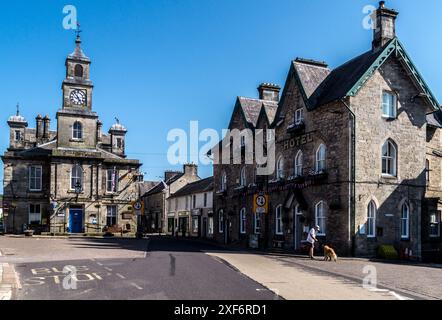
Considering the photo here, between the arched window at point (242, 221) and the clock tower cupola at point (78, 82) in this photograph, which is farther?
the clock tower cupola at point (78, 82)

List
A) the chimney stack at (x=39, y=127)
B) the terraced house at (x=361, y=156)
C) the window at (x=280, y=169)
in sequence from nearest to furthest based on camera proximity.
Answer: the terraced house at (x=361, y=156), the window at (x=280, y=169), the chimney stack at (x=39, y=127)

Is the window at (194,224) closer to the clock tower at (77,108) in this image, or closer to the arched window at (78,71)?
the clock tower at (77,108)

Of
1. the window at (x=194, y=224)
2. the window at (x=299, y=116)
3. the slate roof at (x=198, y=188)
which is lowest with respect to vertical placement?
the window at (x=194, y=224)

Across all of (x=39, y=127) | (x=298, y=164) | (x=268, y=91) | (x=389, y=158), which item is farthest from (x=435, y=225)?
(x=39, y=127)

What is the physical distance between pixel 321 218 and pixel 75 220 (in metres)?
27.5

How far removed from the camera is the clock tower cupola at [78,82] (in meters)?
49.5

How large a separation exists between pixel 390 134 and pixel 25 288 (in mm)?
20674

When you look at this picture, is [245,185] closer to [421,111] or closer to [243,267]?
[421,111]

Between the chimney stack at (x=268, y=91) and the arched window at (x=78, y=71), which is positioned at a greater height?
the arched window at (x=78, y=71)

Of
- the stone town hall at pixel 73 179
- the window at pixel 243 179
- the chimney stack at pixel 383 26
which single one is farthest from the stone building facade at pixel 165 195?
the chimney stack at pixel 383 26

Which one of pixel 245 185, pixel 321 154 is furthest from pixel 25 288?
pixel 245 185

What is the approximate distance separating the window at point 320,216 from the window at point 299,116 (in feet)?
16.7

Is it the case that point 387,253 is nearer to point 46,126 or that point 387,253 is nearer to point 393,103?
point 393,103
